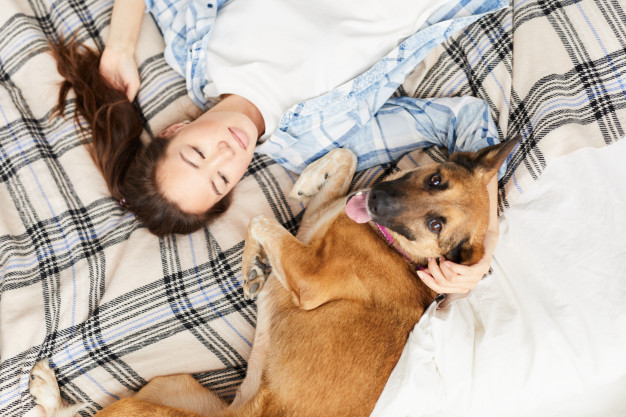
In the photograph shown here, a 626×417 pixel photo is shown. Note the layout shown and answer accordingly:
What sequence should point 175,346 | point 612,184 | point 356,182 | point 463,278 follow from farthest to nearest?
point 356,182 < point 175,346 < point 612,184 < point 463,278

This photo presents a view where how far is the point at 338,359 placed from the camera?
6.73ft

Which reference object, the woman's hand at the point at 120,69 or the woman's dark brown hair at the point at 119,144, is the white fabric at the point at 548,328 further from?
the woman's hand at the point at 120,69

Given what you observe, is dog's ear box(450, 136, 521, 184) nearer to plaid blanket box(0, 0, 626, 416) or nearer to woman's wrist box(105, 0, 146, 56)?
plaid blanket box(0, 0, 626, 416)

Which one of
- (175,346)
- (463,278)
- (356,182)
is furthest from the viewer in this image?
(356,182)

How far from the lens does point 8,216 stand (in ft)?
8.06

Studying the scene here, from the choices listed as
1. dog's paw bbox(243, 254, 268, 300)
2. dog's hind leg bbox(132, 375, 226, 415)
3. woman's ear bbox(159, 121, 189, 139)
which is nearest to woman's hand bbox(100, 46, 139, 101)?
woman's ear bbox(159, 121, 189, 139)

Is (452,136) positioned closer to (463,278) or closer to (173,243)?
(463,278)

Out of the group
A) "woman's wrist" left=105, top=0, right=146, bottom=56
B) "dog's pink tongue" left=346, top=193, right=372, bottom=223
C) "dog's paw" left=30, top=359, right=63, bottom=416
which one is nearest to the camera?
"dog's pink tongue" left=346, top=193, right=372, bottom=223

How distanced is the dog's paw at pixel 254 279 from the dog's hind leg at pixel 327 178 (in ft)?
1.45

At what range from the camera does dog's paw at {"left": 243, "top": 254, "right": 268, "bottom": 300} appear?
2.39m

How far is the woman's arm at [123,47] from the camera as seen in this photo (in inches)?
105

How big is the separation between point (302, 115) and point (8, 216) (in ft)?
5.79

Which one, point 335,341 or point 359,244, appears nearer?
point 335,341

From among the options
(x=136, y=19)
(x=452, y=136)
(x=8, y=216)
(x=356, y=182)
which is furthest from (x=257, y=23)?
(x=8, y=216)
